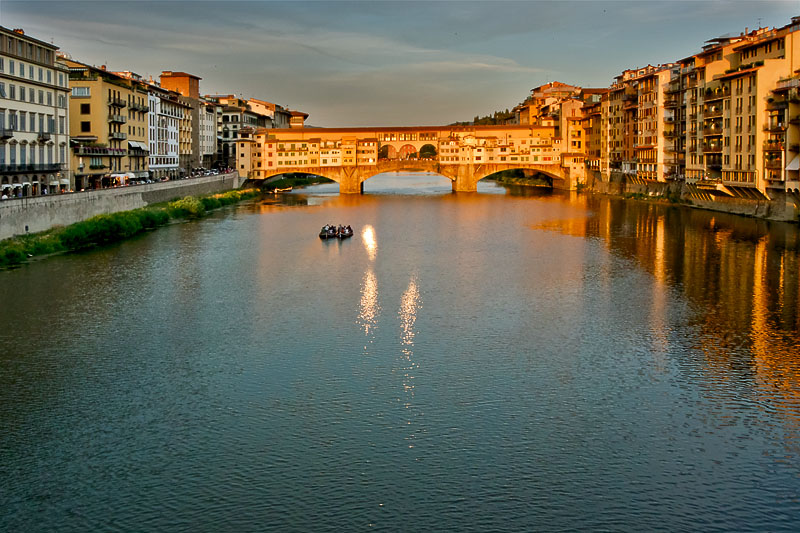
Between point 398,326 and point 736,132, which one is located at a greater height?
point 736,132

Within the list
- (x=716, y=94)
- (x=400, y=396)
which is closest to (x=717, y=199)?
(x=716, y=94)

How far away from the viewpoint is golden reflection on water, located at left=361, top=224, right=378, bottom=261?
1401 inches

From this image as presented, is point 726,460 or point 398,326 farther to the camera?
point 398,326

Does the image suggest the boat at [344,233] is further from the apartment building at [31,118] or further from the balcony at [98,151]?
the balcony at [98,151]

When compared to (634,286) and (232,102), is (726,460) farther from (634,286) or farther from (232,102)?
(232,102)

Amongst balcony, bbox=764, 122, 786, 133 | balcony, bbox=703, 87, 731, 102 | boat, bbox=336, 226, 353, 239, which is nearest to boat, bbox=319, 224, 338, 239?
boat, bbox=336, 226, 353, 239

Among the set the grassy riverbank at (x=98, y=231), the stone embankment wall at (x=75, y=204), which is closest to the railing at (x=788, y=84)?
the grassy riverbank at (x=98, y=231)

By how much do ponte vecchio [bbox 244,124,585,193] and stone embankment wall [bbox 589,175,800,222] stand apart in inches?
395

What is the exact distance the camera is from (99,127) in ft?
162

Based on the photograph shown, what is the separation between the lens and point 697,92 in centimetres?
5091

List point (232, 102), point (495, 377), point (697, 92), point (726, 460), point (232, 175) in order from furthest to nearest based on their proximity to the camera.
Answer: point (232, 102) → point (232, 175) → point (697, 92) → point (495, 377) → point (726, 460)

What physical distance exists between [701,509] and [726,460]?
1709mm

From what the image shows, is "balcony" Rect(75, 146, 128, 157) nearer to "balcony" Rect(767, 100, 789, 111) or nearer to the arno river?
the arno river

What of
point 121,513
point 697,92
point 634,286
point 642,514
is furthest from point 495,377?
point 697,92
